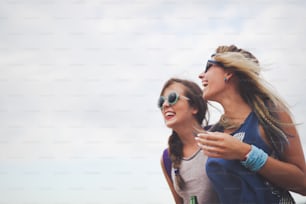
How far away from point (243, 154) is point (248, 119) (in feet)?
0.45

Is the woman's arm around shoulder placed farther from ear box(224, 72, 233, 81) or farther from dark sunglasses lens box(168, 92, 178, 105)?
ear box(224, 72, 233, 81)

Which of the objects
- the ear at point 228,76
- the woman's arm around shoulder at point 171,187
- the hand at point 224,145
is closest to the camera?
the hand at point 224,145

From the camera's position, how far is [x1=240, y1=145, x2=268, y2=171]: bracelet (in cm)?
160

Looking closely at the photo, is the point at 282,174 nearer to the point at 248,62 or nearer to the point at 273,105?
the point at 273,105

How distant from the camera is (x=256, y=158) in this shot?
5.26ft

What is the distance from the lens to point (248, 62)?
67.7 inches

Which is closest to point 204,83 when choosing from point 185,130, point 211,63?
point 211,63

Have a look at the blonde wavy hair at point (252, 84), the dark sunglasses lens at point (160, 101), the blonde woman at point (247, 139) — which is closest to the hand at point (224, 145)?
the blonde woman at point (247, 139)

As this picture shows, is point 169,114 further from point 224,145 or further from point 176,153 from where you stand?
point 224,145

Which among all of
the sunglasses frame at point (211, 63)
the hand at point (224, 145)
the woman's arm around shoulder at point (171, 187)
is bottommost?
the woman's arm around shoulder at point (171, 187)

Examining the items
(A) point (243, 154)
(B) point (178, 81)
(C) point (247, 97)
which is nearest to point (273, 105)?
(C) point (247, 97)

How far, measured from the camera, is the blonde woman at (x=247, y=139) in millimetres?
1607

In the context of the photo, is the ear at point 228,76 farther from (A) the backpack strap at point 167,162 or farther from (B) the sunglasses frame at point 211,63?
(A) the backpack strap at point 167,162

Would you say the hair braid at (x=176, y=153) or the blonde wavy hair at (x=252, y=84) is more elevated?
the blonde wavy hair at (x=252, y=84)
